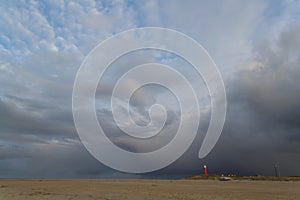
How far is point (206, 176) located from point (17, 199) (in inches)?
6276

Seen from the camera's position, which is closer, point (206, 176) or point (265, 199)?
point (265, 199)

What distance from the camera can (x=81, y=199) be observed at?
→ 42.5 m

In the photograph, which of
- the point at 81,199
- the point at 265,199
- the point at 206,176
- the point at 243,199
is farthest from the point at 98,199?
the point at 206,176

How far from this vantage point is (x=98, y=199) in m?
42.0

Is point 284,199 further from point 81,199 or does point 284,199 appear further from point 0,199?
point 0,199

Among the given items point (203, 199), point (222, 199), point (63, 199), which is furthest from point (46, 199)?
point (222, 199)

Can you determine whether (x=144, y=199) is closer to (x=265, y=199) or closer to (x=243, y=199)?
(x=243, y=199)

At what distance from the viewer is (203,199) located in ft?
142

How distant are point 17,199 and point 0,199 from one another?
2.52 metres

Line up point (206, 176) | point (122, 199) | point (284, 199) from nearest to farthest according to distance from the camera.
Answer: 1. point (122, 199)
2. point (284, 199)
3. point (206, 176)

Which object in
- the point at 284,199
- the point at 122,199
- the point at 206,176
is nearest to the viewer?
the point at 122,199

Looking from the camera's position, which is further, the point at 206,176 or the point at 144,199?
the point at 206,176

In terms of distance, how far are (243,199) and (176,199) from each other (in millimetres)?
9590

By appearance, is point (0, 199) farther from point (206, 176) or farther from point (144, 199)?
point (206, 176)
